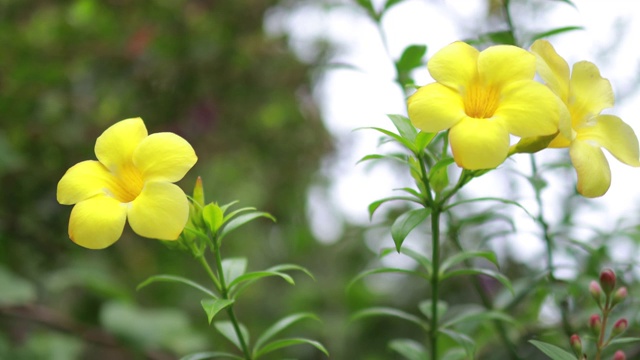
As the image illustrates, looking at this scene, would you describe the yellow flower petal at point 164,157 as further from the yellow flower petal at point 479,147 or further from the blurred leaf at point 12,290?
the blurred leaf at point 12,290

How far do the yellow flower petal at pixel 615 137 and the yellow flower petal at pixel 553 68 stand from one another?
29 millimetres

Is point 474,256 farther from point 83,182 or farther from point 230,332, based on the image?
point 83,182

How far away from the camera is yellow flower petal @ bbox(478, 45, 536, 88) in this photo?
1.44 feet

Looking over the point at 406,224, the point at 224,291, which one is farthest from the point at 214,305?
the point at 406,224

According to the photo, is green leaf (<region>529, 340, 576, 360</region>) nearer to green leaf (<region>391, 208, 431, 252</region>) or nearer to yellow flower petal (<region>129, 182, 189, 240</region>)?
green leaf (<region>391, 208, 431, 252</region>)

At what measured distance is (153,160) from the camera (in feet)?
1.51

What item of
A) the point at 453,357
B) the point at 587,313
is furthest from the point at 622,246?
the point at 453,357

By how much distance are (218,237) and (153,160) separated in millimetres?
78

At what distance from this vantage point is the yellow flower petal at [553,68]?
463 millimetres

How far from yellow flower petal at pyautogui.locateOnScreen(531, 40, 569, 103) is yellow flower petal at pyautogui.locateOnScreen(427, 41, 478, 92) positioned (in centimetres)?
5

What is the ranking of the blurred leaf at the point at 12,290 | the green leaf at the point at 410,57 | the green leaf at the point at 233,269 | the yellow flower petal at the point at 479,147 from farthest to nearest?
the blurred leaf at the point at 12,290 < the green leaf at the point at 410,57 < the green leaf at the point at 233,269 < the yellow flower petal at the point at 479,147

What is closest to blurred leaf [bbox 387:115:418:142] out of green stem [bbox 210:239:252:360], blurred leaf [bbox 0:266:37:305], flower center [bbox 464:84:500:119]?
flower center [bbox 464:84:500:119]

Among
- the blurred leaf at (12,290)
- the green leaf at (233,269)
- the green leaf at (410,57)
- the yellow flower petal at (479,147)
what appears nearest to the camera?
the yellow flower petal at (479,147)

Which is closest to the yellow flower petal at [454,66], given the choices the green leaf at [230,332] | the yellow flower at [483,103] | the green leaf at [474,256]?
the yellow flower at [483,103]
